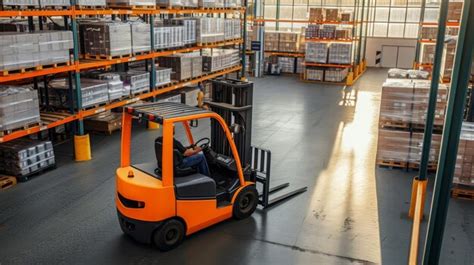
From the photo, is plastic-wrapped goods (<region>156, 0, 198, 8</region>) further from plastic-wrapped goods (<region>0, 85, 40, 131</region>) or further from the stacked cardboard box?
plastic-wrapped goods (<region>0, 85, 40, 131</region>)

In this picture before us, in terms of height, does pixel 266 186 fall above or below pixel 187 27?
below

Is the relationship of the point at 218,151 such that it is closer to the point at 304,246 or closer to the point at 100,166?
the point at 304,246

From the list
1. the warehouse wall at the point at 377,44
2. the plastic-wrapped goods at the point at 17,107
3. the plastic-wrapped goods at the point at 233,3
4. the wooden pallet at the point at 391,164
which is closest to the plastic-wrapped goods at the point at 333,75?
the plastic-wrapped goods at the point at 233,3

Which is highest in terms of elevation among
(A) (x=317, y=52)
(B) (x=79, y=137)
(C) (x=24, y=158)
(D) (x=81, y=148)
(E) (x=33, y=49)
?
(E) (x=33, y=49)

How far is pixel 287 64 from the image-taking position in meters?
23.2

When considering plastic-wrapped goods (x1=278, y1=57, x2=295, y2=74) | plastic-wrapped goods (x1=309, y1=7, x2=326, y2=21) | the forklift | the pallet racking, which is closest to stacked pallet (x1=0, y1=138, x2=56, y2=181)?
the pallet racking

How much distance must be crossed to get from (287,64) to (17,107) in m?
17.1

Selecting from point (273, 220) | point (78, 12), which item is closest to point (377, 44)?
point (78, 12)

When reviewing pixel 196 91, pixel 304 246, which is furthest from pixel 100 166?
pixel 196 91

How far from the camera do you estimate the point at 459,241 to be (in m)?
6.05

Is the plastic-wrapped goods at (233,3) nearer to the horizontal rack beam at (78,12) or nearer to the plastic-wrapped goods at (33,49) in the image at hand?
the horizontal rack beam at (78,12)

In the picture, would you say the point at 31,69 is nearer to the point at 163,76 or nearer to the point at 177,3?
the point at 163,76

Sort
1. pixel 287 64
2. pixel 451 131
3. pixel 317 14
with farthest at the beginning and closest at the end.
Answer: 1. pixel 287 64
2. pixel 317 14
3. pixel 451 131

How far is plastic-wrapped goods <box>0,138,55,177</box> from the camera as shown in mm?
7914
